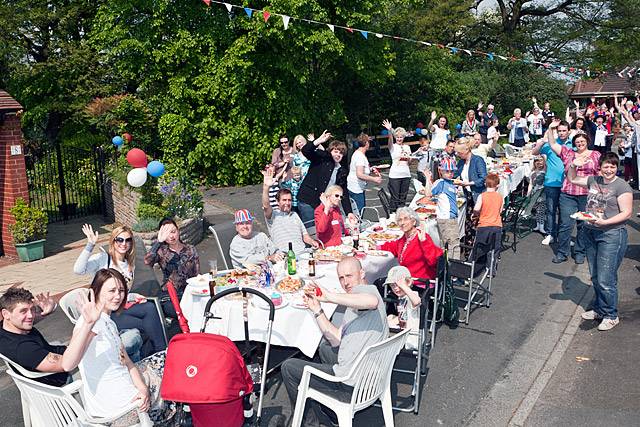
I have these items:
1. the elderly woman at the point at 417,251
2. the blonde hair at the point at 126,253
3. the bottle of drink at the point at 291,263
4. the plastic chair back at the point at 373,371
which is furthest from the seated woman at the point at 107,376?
the elderly woman at the point at 417,251

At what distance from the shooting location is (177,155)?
17.6 meters

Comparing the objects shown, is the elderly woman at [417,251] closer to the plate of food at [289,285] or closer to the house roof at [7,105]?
the plate of food at [289,285]

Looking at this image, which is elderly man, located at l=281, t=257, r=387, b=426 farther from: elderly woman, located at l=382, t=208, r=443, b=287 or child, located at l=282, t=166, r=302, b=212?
child, located at l=282, t=166, r=302, b=212

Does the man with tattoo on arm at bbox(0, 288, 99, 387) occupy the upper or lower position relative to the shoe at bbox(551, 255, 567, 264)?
upper

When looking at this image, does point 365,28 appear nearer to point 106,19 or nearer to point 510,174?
point 106,19

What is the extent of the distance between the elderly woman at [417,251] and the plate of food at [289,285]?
4.03 feet

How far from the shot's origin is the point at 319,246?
7586mm

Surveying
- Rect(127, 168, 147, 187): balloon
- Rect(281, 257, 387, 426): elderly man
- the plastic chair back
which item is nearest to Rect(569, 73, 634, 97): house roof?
Rect(127, 168, 147, 187): balloon

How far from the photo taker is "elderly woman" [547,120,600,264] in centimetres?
870

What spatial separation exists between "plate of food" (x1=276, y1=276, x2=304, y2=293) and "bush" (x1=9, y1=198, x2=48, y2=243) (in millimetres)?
6918

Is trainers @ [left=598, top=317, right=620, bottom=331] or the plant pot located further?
the plant pot

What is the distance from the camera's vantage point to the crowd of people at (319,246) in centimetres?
425

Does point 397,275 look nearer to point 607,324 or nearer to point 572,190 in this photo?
point 607,324

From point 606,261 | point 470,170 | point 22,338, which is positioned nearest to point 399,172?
point 470,170
